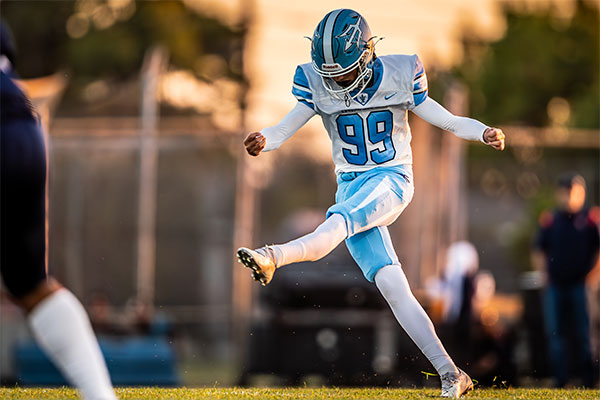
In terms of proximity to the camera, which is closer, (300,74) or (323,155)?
(300,74)

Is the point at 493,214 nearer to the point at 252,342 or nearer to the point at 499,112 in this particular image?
the point at 499,112

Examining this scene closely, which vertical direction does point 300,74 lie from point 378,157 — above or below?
above

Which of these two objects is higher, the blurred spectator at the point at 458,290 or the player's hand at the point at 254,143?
the player's hand at the point at 254,143

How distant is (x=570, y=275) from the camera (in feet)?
34.8

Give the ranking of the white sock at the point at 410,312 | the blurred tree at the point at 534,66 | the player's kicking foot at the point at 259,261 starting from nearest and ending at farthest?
the player's kicking foot at the point at 259,261 < the white sock at the point at 410,312 < the blurred tree at the point at 534,66

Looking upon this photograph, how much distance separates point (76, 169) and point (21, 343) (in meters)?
4.00

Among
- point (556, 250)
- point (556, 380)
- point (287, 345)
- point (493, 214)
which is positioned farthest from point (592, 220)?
point (493, 214)

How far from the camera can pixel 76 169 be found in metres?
15.8

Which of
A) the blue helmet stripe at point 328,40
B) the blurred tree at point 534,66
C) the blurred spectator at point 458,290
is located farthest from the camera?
the blurred tree at point 534,66

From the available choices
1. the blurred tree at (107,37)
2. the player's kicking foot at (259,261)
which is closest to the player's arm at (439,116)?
the player's kicking foot at (259,261)

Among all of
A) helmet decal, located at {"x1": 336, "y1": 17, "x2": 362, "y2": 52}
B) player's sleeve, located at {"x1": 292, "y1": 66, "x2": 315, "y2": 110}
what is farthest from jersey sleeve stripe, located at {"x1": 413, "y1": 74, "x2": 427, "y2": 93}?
player's sleeve, located at {"x1": 292, "y1": 66, "x2": 315, "y2": 110}

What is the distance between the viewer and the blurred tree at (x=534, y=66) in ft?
150

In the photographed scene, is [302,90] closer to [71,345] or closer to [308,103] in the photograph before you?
[308,103]

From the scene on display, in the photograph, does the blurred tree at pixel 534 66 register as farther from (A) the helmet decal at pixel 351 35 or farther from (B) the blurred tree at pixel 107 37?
(A) the helmet decal at pixel 351 35
